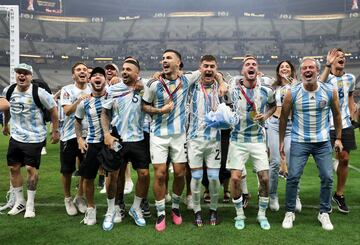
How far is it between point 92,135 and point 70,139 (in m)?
0.65

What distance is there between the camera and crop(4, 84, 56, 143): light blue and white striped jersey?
Answer: 16.8 ft

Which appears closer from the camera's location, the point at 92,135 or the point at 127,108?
the point at 127,108

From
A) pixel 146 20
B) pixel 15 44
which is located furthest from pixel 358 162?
pixel 146 20

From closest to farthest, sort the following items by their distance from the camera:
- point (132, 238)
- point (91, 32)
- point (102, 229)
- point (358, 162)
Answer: point (132, 238) → point (102, 229) → point (358, 162) → point (91, 32)

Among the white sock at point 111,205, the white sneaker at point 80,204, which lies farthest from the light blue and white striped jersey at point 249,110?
the white sneaker at point 80,204

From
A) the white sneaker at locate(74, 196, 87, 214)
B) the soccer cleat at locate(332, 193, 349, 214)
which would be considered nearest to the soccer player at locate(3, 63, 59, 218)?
the white sneaker at locate(74, 196, 87, 214)

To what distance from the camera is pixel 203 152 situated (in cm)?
467

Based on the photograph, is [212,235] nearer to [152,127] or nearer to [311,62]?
[152,127]

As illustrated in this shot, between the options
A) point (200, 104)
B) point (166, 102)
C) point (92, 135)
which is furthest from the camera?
point (92, 135)

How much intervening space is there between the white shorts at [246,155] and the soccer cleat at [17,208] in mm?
2865

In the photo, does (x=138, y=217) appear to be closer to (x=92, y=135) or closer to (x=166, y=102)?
(x=92, y=135)

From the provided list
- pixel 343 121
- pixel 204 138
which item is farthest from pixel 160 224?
pixel 343 121

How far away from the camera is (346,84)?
5387 mm

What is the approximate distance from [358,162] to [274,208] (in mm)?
5460
